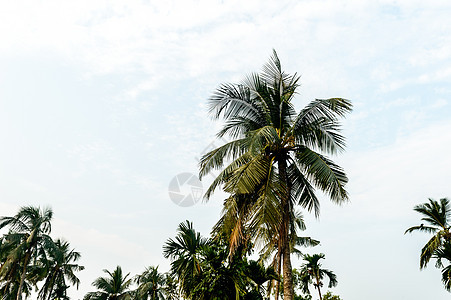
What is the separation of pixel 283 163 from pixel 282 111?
1984mm

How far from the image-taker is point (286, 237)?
41.9ft

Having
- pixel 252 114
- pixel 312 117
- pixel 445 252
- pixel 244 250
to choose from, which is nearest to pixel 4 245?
pixel 244 250

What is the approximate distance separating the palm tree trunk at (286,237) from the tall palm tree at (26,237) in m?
21.4

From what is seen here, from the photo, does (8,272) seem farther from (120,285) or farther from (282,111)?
(282,111)

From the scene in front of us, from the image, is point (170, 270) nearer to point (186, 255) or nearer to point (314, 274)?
point (186, 255)

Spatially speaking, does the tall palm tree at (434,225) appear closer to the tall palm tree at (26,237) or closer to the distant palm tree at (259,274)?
the distant palm tree at (259,274)

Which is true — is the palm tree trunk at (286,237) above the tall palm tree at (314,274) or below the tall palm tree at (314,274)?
below

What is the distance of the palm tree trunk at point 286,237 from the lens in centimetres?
1203

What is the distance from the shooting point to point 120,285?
1391 inches

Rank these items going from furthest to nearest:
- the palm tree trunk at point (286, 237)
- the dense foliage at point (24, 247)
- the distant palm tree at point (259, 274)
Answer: the dense foliage at point (24, 247)
the distant palm tree at point (259, 274)
the palm tree trunk at point (286, 237)

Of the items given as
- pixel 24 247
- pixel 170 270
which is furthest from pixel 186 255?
pixel 24 247

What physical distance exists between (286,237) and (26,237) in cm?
2286

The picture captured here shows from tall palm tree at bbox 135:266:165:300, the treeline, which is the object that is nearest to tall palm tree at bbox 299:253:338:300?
the treeline

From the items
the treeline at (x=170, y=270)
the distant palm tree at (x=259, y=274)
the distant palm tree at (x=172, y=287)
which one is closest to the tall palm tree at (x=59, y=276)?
the treeline at (x=170, y=270)
